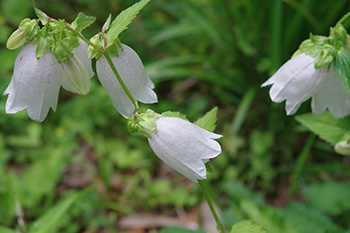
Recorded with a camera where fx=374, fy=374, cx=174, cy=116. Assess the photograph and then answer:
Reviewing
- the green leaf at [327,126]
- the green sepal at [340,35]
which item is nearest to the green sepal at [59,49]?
the green sepal at [340,35]

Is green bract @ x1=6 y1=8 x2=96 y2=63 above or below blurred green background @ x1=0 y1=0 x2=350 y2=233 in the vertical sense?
above

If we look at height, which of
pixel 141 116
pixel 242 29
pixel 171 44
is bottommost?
pixel 171 44

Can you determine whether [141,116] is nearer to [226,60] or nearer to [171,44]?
[226,60]

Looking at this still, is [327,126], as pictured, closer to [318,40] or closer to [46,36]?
[318,40]

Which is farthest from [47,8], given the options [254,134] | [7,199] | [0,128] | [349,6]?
[349,6]

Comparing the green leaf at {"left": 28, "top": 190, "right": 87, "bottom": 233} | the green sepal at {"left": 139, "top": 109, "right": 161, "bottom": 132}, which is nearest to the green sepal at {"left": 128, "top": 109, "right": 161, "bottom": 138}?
the green sepal at {"left": 139, "top": 109, "right": 161, "bottom": 132}

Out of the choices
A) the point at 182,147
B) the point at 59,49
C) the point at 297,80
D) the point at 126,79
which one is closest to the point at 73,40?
the point at 59,49

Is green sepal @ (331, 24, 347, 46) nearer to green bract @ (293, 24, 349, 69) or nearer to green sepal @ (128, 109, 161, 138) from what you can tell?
green bract @ (293, 24, 349, 69)
